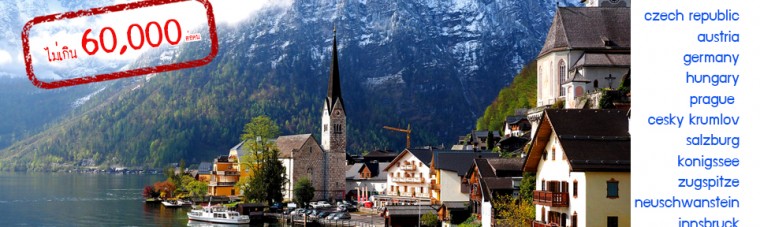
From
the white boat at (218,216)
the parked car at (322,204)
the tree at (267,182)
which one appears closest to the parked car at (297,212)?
the tree at (267,182)

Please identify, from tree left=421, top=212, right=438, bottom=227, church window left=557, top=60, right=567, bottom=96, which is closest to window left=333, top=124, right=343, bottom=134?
church window left=557, top=60, right=567, bottom=96

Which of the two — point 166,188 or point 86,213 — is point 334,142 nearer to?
point 166,188

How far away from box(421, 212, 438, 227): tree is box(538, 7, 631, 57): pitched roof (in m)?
19.5

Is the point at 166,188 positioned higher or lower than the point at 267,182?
lower

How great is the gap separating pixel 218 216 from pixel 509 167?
43.3 metres

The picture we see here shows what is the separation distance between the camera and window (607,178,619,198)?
119 ft

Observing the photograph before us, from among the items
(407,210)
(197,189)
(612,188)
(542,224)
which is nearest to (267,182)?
(197,189)

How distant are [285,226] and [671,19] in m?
83.1

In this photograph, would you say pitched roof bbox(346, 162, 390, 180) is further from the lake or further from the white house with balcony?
the lake

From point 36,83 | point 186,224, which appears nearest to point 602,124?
point 36,83

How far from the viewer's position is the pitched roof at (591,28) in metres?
79.4

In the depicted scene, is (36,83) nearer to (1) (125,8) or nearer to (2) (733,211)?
(1) (125,8)

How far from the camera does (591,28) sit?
8181 centimetres

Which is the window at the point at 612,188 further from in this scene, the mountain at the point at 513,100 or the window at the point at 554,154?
the mountain at the point at 513,100
